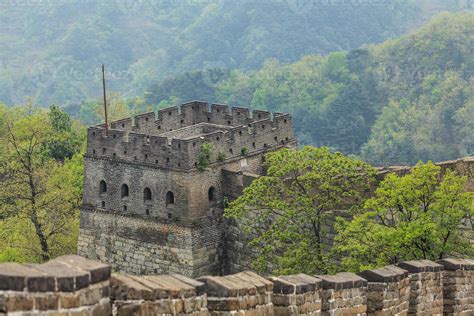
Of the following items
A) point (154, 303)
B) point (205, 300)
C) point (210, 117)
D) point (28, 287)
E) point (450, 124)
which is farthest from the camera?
point (450, 124)

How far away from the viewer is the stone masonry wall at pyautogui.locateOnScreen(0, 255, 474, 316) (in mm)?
10258

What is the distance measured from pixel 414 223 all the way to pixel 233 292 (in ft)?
47.9

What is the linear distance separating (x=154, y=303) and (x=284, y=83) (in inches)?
4868

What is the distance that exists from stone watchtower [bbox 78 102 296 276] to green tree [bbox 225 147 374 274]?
308cm

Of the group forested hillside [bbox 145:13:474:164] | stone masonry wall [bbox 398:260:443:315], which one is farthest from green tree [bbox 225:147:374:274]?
forested hillside [bbox 145:13:474:164]

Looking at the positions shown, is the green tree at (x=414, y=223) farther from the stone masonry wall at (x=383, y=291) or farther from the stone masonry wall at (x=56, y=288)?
the stone masonry wall at (x=56, y=288)

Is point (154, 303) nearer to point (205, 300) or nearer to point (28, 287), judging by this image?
point (205, 300)

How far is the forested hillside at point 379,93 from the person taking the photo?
116125mm

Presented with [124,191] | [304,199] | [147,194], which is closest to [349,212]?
[304,199]

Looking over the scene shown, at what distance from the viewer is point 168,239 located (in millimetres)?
37062

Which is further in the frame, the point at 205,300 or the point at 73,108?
the point at 73,108

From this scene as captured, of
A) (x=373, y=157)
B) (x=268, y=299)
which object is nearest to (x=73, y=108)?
(x=373, y=157)

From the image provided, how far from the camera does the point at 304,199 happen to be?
31.9m

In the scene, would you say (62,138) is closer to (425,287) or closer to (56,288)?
(425,287)
